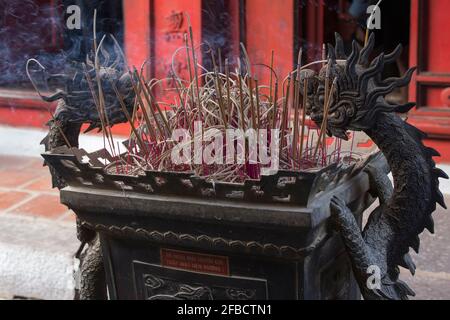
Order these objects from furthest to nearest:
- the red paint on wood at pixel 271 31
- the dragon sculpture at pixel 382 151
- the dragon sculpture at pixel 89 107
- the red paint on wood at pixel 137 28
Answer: the red paint on wood at pixel 137 28 < the red paint on wood at pixel 271 31 < the dragon sculpture at pixel 89 107 < the dragon sculpture at pixel 382 151

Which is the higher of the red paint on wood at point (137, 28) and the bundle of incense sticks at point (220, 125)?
the red paint on wood at point (137, 28)

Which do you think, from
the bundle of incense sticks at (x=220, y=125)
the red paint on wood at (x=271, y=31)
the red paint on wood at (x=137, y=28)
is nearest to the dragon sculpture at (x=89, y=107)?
the bundle of incense sticks at (x=220, y=125)

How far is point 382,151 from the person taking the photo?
1463 mm

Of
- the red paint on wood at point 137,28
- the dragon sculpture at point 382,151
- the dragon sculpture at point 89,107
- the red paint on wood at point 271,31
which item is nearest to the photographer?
the dragon sculpture at point 382,151

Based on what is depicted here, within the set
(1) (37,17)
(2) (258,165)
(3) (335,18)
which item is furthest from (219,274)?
(1) (37,17)

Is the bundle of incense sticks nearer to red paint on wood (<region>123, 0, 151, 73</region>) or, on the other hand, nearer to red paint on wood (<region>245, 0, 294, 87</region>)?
red paint on wood (<region>245, 0, 294, 87</region>)

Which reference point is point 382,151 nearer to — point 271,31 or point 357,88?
point 357,88

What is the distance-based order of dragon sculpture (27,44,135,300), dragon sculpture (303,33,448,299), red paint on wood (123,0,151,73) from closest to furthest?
dragon sculpture (303,33,448,299), dragon sculpture (27,44,135,300), red paint on wood (123,0,151,73)

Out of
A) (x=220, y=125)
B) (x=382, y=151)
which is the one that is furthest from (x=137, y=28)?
(x=382, y=151)

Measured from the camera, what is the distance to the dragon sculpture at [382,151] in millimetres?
1410

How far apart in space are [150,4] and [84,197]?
306 cm

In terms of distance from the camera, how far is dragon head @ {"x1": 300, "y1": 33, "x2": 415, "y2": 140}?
141cm

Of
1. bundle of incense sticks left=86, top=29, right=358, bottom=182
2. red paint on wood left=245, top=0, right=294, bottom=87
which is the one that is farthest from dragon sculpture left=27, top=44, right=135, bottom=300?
red paint on wood left=245, top=0, right=294, bottom=87

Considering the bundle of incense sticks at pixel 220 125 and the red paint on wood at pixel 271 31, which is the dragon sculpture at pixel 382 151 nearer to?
the bundle of incense sticks at pixel 220 125
